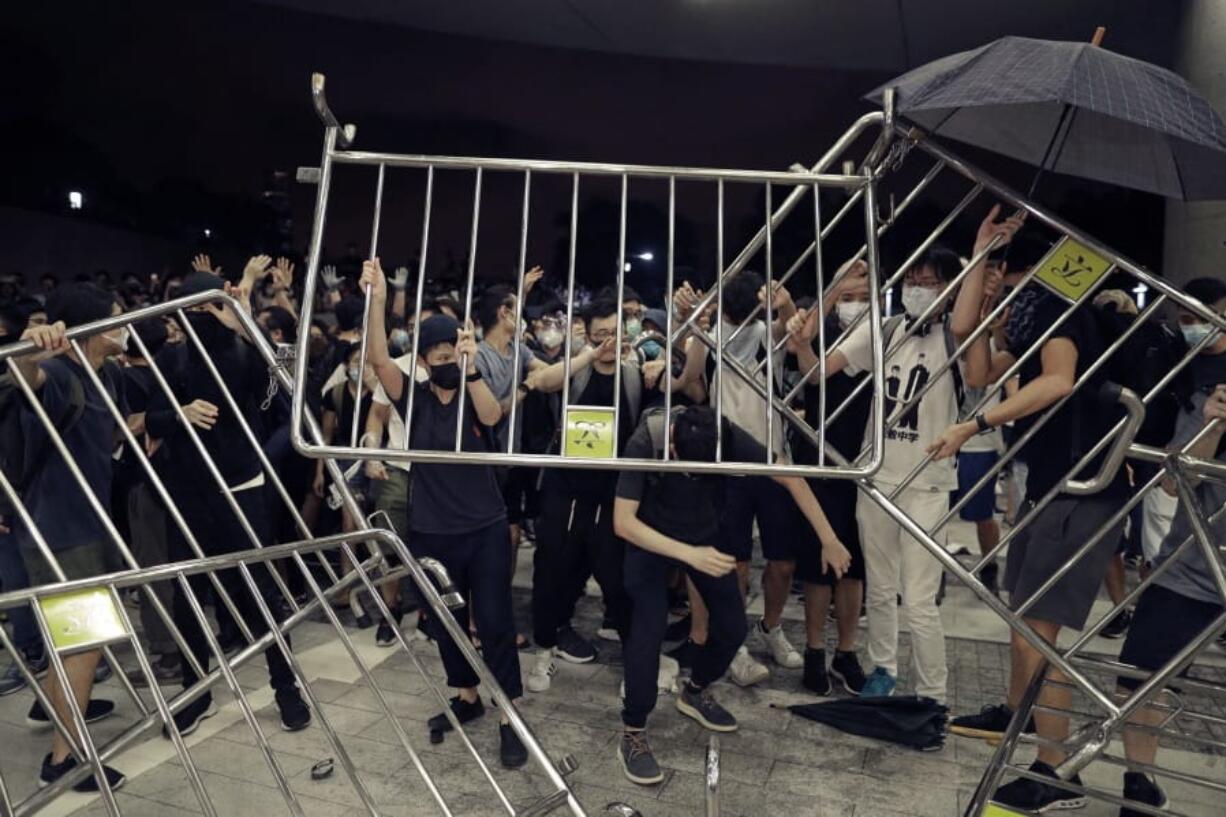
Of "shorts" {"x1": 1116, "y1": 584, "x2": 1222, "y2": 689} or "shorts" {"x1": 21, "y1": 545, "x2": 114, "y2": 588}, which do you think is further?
"shorts" {"x1": 21, "y1": 545, "x2": 114, "y2": 588}

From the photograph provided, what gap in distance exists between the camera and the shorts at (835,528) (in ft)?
13.5

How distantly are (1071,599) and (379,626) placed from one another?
3.50 m

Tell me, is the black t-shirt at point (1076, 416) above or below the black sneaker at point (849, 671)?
above

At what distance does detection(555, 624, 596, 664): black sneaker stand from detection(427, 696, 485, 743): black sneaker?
2.26 ft

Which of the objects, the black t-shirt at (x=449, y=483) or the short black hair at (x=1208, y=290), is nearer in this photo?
the black t-shirt at (x=449, y=483)

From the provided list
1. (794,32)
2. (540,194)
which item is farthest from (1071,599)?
(540,194)

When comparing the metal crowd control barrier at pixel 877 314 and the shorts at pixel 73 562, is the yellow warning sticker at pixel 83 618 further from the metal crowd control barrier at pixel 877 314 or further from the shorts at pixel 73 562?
the shorts at pixel 73 562

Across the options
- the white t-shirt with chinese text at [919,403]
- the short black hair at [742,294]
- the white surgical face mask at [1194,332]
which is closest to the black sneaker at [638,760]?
the white t-shirt with chinese text at [919,403]

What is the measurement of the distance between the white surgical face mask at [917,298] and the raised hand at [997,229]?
2.54 ft

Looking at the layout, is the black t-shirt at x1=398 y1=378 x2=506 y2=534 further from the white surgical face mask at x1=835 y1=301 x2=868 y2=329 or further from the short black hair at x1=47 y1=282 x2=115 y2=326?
the white surgical face mask at x1=835 y1=301 x2=868 y2=329

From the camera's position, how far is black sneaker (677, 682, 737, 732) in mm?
3748

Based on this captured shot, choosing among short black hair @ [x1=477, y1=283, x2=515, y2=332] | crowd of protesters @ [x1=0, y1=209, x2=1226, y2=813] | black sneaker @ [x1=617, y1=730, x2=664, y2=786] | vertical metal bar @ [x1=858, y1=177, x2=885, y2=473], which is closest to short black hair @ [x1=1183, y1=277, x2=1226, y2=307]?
crowd of protesters @ [x1=0, y1=209, x2=1226, y2=813]

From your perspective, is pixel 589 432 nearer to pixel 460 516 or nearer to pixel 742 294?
pixel 460 516

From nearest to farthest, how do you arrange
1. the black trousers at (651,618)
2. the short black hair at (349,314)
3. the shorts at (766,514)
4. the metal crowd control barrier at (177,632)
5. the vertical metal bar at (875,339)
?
the metal crowd control barrier at (177,632) → the vertical metal bar at (875,339) → the black trousers at (651,618) → the shorts at (766,514) → the short black hair at (349,314)
